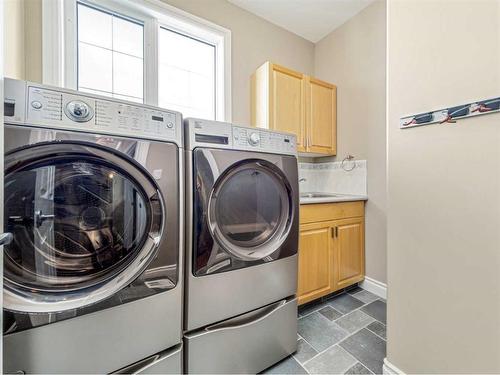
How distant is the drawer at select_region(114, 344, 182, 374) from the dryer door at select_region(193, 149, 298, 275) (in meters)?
0.33

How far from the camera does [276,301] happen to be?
1.19 meters

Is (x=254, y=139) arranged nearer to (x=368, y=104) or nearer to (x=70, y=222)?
(x=70, y=222)

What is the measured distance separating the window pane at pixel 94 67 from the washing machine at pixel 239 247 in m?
1.19

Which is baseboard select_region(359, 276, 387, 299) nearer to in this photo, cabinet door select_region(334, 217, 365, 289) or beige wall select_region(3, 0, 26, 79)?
cabinet door select_region(334, 217, 365, 289)

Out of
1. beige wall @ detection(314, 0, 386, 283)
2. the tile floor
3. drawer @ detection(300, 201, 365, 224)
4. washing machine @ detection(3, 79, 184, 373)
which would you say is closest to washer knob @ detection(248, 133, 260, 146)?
washing machine @ detection(3, 79, 184, 373)

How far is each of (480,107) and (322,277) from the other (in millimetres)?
1411

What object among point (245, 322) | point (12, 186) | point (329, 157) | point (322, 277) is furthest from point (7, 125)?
point (329, 157)

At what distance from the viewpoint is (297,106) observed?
211cm

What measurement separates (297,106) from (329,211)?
1042mm

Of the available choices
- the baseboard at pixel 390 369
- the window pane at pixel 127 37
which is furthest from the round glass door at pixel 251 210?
the window pane at pixel 127 37

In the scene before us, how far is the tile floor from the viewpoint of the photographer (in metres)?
1.18

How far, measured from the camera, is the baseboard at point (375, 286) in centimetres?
191

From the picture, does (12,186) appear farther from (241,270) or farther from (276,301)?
(276,301)

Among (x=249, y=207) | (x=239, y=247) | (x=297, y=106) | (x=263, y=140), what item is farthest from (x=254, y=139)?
(x=297, y=106)
